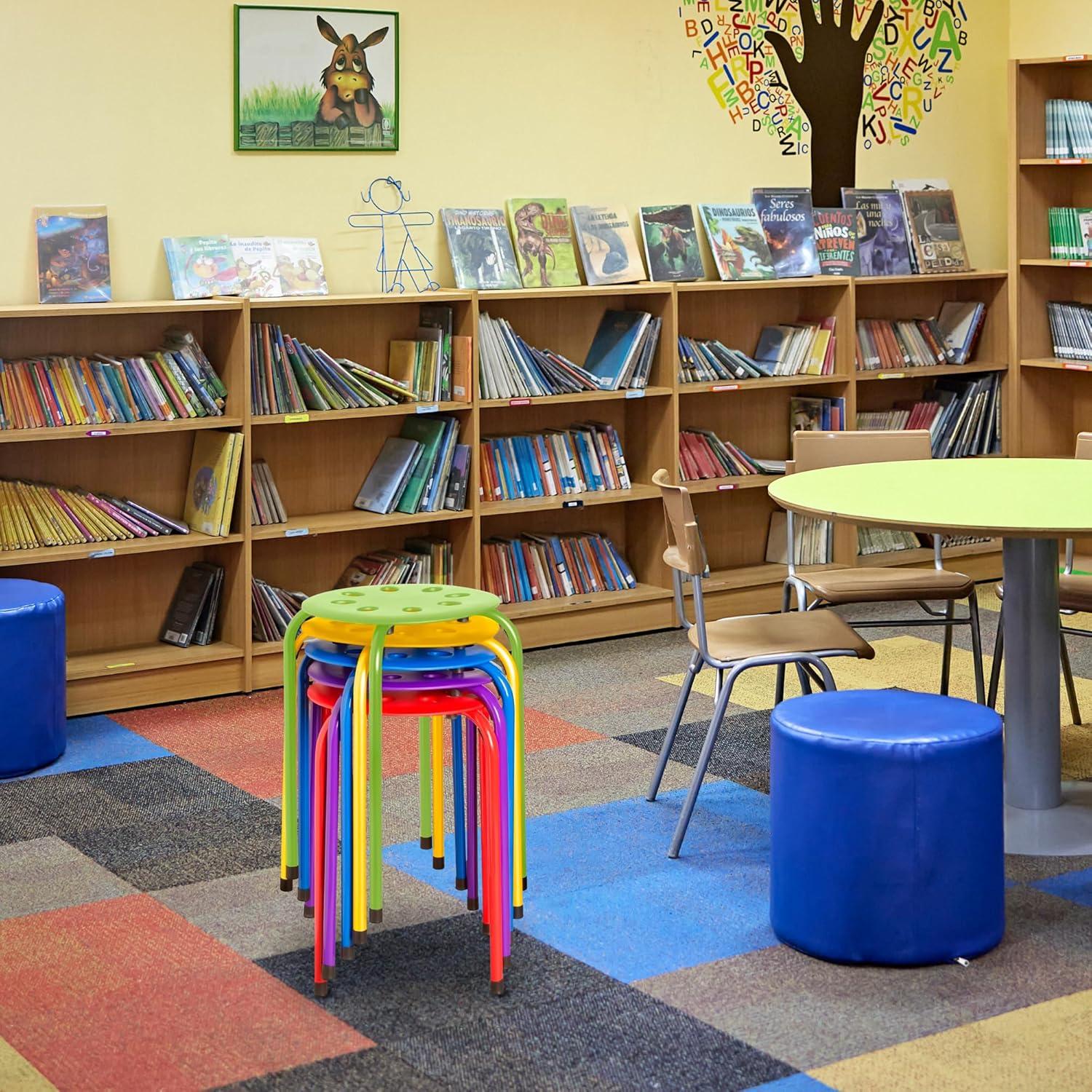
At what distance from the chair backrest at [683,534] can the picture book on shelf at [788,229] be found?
2609 mm

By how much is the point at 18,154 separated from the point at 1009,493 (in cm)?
309

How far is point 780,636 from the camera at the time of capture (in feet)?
12.8

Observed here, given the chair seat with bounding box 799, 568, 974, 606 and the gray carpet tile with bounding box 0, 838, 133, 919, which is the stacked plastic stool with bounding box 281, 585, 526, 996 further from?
the chair seat with bounding box 799, 568, 974, 606

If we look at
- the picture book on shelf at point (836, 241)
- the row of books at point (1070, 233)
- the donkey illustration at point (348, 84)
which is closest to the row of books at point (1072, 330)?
the row of books at point (1070, 233)

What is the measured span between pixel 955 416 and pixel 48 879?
14.5 feet

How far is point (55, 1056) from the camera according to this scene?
9.11ft

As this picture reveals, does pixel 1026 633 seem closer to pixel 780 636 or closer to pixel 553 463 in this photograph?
pixel 780 636

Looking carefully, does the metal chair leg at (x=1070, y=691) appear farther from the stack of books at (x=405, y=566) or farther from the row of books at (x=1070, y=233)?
the row of books at (x=1070, y=233)

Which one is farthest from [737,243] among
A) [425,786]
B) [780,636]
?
[425,786]

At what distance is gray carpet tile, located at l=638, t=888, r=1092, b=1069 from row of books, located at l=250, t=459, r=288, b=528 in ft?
8.68

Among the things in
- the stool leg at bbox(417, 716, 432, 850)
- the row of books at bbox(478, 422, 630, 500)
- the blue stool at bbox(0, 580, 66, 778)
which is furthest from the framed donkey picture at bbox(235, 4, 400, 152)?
the stool leg at bbox(417, 716, 432, 850)

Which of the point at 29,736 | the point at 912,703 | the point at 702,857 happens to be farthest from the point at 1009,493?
the point at 29,736

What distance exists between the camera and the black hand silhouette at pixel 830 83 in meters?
6.43

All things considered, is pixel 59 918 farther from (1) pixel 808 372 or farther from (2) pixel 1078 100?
(2) pixel 1078 100
